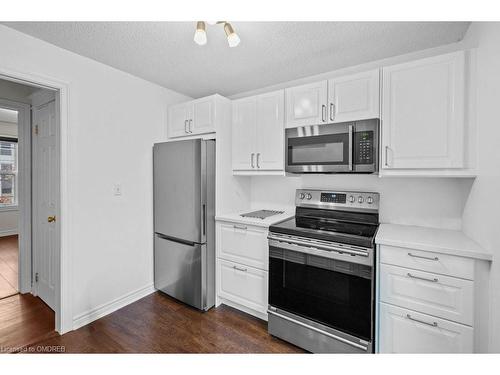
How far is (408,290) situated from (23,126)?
3.78 m

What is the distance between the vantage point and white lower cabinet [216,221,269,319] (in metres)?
2.13

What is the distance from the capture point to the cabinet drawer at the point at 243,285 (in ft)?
7.00

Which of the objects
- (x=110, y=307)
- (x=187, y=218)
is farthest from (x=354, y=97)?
(x=110, y=307)

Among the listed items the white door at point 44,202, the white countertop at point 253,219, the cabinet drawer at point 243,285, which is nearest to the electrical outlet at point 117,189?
the white door at point 44,202

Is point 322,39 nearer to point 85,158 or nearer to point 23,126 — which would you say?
point 85,158

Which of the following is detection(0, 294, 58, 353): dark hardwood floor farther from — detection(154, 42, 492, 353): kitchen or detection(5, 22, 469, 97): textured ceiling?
detection(5, 22, 469, 97): textured ceiling

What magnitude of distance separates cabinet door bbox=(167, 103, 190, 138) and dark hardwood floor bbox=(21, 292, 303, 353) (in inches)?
72.8

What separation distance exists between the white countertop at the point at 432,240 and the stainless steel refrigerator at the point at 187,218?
148 cm

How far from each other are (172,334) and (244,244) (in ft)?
3.06

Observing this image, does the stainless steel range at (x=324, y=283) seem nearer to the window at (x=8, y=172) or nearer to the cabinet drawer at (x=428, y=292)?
the cabinet drawer at (x=428, y=292)

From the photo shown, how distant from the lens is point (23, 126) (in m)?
2.57

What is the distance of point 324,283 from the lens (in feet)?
5.69

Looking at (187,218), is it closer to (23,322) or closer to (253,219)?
(253,219)
